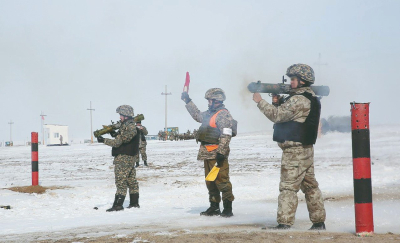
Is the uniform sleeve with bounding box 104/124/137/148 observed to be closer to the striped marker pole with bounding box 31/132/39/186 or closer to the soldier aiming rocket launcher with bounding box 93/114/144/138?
the soldier aiming rocket launcher with bounding box 93/114/144/138

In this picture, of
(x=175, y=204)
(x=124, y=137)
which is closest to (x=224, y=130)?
(x=124, y=137)

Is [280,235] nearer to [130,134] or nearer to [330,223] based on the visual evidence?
[330,223]

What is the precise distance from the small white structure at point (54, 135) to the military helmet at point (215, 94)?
6100 cm

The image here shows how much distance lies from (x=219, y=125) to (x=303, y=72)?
1.94 metres

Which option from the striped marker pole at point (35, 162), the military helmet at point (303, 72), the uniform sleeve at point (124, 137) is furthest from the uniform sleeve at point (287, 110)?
the striped marker pole at point (35, 162)

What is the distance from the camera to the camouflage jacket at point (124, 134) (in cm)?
794

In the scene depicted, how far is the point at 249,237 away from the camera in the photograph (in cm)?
470

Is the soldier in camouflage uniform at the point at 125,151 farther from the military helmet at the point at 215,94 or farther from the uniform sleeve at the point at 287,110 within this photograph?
the uniform sleeve at the point at 287,110

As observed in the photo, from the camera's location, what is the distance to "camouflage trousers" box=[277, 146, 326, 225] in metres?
5.29

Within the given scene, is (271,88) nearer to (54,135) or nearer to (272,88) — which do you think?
(272,88)

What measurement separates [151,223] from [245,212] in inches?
66.0

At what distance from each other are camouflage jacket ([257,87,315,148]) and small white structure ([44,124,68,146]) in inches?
2478

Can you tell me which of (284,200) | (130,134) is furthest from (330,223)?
(130,134)

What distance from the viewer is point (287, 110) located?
5273mm
